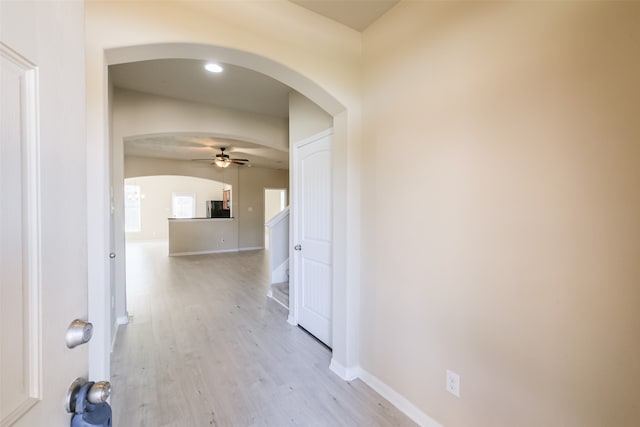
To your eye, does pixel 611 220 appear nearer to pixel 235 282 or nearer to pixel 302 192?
pixel 302 192

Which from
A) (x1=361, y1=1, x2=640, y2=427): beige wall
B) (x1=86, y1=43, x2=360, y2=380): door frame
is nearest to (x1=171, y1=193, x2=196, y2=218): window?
(x1=86, y1=43, x2=360, y2=380): door frame

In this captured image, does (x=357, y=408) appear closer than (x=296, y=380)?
Yes

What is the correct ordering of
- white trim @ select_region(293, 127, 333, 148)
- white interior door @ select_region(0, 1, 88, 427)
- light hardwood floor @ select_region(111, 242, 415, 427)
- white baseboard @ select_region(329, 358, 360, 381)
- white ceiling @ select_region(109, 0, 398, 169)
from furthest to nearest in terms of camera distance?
white trim @ select_region(293, 127, 333, 148), white baseboard @ select_region(329, 358, 360, 381), white ceiling @ select_region(109, 0, 398, 169), light hardwood floor @ select_region(111, 242, 415, 427), white interior door @ select_region(0, 1, 88, 427)

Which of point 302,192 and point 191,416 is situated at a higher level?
point 302,192

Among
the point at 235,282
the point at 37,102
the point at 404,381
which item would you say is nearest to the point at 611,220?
the point at 404,381

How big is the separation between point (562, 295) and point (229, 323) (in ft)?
10.6

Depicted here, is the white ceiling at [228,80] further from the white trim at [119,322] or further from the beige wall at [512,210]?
the white trim at [119,322]

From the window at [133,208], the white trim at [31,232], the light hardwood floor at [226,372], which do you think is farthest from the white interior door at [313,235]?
the window at [133,208]

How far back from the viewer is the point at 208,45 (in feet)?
5.79

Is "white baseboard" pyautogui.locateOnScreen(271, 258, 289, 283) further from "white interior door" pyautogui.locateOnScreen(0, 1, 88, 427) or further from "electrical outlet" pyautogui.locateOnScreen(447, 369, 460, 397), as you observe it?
"white interior door" pyautogui.locateOnScreen(0, 1, 88, 427)

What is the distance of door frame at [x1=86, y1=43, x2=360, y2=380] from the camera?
1533 mm

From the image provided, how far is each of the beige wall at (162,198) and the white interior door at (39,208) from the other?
11.7 m

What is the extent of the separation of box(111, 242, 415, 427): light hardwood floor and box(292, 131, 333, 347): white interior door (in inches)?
10.7

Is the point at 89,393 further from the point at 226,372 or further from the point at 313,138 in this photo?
the point at 313,138
